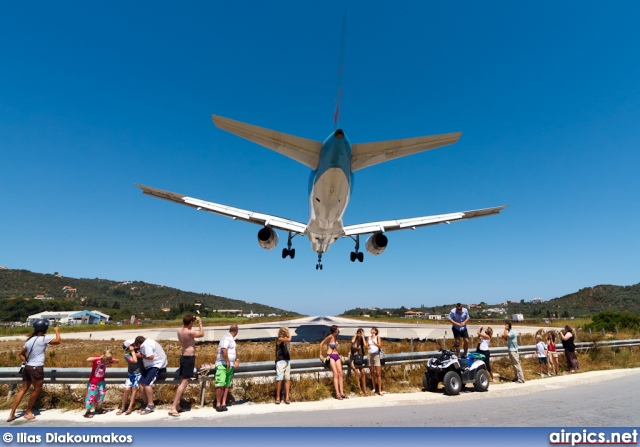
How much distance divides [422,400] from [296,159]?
34.7ft

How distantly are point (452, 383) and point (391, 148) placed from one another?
8623mm

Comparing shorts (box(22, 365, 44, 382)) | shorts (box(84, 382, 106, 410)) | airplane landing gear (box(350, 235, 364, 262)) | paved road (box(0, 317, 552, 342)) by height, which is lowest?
paved road (box(0, 317, 552, 342))

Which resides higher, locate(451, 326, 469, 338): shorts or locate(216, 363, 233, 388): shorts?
locate(451, 326, 469, 338): shorts

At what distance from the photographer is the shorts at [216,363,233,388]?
673 centimetres

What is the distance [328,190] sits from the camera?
15.1 metres

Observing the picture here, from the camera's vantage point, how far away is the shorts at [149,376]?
6.60 metres

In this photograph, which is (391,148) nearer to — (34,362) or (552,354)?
(552,354)

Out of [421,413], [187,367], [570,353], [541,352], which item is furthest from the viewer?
[570,353]

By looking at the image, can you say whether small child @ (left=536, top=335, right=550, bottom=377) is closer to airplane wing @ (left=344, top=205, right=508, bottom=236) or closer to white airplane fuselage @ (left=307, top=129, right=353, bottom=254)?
white airplane fuselage @ (left=307, top=129, right=353, bottom=254)

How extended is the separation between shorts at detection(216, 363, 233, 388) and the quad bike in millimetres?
5005

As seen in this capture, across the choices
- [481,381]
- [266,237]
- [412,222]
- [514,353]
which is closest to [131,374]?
[481,381]

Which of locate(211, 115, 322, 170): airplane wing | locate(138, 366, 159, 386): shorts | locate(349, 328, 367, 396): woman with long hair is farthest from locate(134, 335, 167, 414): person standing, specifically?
locate(211, 115, 322, 170): airplane wing

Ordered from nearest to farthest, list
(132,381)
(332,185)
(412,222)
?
1. (132,381)
2. (332,185)
3. (412,222)

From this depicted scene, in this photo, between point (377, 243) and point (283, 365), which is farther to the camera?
point (377, 243)
